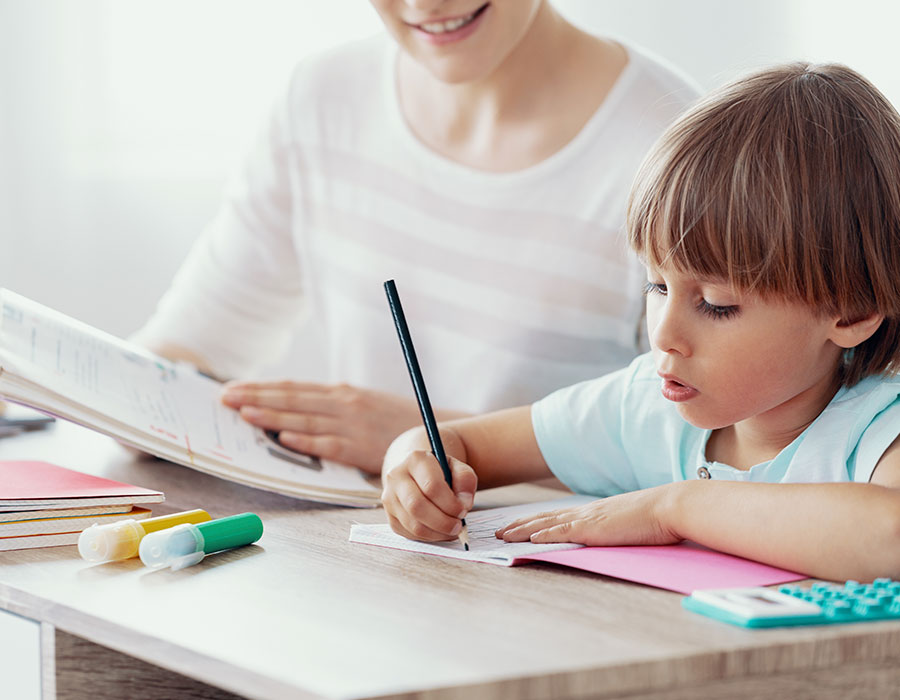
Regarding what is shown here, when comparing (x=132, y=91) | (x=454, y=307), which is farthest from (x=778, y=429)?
(x=132, y=91)

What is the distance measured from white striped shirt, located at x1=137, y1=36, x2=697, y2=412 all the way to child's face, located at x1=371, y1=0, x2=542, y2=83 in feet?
0.48

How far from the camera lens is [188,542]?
697mm

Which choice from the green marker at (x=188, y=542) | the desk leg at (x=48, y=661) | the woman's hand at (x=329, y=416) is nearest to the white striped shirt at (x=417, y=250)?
the woman's hand at (x=329, y=416)

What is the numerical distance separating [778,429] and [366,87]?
2.61 ft

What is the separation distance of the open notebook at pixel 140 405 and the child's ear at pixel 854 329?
0.39 m

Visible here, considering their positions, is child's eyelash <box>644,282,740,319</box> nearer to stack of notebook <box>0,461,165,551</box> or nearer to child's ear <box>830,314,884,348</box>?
child's ear <box>830,314,884,348</box>

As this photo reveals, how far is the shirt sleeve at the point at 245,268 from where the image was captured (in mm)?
1408

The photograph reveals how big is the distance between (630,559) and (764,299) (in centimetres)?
21

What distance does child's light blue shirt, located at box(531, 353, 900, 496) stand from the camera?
78 cm

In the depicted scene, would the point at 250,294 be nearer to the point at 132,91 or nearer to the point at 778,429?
the point at 778,429

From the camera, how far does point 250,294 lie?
1451 millimetres

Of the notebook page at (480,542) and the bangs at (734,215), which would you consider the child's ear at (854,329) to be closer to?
the bangs at (734,215)

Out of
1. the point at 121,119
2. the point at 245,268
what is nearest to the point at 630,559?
the point at 245,268

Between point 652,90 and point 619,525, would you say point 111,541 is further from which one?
point 652,90
